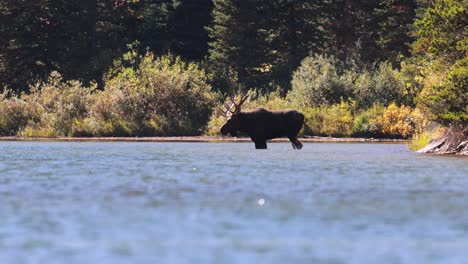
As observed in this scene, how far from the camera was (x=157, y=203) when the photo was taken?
22.8 meters

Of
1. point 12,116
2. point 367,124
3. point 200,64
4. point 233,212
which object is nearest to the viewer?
point 233,212

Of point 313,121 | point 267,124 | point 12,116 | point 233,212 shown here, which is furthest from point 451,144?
point 12,116

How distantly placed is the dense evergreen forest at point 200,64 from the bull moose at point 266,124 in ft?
46.4

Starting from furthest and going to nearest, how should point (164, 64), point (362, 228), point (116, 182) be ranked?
point (164, 64)
point (116, 182)
point (362, 228)

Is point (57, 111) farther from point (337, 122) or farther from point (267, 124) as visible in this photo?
point (267, 124)

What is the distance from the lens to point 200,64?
83.8 metres

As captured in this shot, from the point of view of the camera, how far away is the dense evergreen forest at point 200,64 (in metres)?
68.0

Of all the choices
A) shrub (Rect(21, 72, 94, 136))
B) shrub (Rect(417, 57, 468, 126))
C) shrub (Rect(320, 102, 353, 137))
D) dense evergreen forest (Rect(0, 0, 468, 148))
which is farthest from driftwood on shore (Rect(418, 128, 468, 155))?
shrub (Rect(21, 72, 94, 136))

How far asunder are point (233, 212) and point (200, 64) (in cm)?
6319

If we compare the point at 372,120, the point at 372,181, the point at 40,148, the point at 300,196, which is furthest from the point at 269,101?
the point at 300,196

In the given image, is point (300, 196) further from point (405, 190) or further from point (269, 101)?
point (269, 101)

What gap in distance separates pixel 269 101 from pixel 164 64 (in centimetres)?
1016

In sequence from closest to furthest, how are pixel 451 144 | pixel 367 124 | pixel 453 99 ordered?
pixel 453 99 → pixel 451 144 → pixel 367 124

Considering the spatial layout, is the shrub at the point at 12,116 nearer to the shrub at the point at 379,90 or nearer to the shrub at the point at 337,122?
the shrub at the point at 337,122
